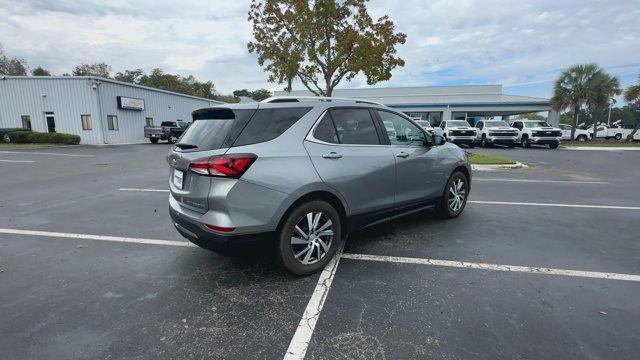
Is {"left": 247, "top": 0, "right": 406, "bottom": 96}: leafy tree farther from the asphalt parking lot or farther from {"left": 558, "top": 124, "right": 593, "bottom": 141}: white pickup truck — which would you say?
{"left": 558, "top": 124, "right": 593, "bottom": 141}: white pickup truck

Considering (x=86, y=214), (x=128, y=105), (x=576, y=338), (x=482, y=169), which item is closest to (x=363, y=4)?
(x=482, y=169)

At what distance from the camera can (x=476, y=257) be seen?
4.12 m

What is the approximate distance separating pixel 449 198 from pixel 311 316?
3.48 meters

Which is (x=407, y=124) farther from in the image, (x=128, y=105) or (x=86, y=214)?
(x=128, y=105)

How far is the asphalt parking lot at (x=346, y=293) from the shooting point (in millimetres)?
2566

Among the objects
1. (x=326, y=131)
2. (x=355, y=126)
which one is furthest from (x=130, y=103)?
(x=326, y=131)

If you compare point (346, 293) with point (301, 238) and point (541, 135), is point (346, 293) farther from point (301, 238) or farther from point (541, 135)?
point (541, 135)

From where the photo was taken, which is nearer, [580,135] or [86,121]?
[86,121]

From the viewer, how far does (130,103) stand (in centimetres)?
3058

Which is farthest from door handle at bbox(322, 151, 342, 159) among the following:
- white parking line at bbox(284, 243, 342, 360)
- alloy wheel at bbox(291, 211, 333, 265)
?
white parking line at bbox(284, 243, 342, 360)

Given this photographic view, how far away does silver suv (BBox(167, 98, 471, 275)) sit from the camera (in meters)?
3.15

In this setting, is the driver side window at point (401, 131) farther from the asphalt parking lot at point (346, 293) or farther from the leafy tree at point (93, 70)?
the leafy tree at point (93, 70)

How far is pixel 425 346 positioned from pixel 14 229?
5.97 m

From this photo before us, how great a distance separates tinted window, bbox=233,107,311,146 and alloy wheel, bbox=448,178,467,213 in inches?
123
